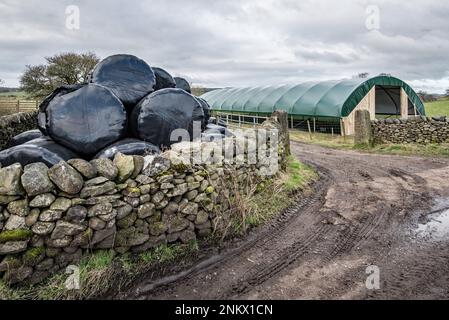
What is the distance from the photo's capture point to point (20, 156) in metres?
4.14

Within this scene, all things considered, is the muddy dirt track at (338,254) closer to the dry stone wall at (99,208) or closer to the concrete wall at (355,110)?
the dry stone wall at (99,208)

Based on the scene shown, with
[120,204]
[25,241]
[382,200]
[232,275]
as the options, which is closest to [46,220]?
[25,241]

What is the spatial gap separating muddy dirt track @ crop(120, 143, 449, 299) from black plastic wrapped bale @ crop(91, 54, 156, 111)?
3.06 meters

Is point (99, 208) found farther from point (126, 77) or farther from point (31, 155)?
point (126, 77)

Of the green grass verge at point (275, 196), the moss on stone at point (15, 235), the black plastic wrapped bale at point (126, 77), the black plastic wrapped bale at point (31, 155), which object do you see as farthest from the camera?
the black plastic wrapped bale at point (126, 77)

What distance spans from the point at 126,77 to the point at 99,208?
2.77 metres

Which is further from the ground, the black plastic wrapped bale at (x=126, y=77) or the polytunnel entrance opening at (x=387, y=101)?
the polytunnel entrance opening at (x=387, y=101)

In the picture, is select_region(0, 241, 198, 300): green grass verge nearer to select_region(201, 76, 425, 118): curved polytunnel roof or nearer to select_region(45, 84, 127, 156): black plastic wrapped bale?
select_region(45, 84, 127, 156): black plastic wrapped bale

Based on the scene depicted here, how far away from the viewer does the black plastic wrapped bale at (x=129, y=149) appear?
4.57m

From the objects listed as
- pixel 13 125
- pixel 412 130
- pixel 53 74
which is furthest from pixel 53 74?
pixel 412 130

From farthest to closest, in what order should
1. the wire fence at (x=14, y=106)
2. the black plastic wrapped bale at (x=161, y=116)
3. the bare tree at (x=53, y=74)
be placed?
the bare tree at (x=53, y=74) → the wire fence at (x=14, y=106) → the black plastic wrapped bale at (x=161, y=116)

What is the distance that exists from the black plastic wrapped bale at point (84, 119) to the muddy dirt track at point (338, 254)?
7.07 ft

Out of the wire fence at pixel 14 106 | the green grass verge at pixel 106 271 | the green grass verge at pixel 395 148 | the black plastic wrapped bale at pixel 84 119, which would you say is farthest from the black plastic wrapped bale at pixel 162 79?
the wire fence at pixel 14 106
